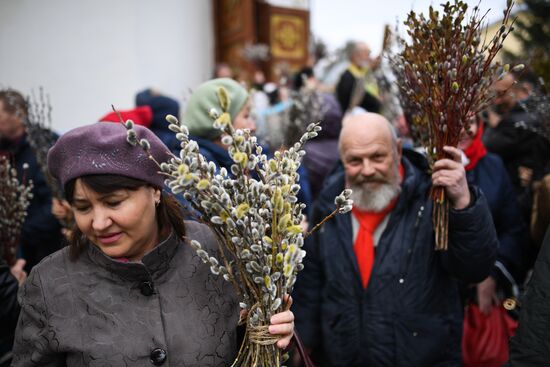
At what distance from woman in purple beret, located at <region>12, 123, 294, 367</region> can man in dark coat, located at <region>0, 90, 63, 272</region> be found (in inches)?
72.4

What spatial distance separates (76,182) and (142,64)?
544cm

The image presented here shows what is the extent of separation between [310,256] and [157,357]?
1256mm

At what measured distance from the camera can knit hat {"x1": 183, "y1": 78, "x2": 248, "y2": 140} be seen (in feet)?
8.30

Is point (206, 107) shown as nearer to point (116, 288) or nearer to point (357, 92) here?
point (116, 288)

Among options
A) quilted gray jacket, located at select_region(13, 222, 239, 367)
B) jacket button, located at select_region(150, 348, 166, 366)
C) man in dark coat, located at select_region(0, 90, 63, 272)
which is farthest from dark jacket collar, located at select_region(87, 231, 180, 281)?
man in dark coat, located at select_region(0, 90, 63, 272)

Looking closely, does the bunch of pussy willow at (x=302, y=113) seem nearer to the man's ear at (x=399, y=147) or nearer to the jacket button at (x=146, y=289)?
the man's ear at (x=399, y=147)

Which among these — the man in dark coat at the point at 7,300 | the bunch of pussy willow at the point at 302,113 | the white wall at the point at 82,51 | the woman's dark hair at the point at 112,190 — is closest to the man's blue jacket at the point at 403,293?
the woman's dark hair at the point at 112,190

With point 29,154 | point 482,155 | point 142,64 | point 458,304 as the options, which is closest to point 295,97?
point 482,155

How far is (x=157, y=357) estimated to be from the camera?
147 centimetres

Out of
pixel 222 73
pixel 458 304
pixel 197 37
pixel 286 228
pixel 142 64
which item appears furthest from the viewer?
pixel 197 37

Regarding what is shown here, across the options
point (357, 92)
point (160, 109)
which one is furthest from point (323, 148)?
point (160, 109)

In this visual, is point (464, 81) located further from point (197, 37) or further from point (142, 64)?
point (197, 37)

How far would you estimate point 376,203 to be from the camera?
7.88ft

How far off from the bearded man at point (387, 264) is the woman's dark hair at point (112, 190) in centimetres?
100
